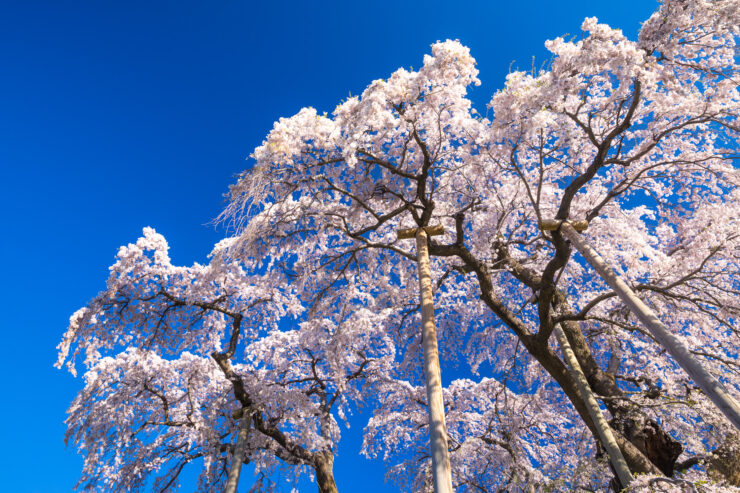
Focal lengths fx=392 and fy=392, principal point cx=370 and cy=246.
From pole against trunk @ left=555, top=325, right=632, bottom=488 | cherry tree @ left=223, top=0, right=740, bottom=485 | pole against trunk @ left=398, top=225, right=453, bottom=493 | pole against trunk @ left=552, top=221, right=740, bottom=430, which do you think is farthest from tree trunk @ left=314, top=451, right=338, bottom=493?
pole against trunk @ left=552, top=221, right=740, bottom=430

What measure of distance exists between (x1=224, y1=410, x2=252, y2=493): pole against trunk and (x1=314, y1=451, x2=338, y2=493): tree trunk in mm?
1941

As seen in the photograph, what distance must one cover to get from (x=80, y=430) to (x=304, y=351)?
240 inches

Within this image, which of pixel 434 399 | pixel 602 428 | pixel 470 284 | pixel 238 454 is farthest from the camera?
pixel 470 284

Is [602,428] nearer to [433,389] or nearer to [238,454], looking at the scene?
[433,389]

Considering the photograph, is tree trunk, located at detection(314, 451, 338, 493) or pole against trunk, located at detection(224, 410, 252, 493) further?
tree trunk, located at detection(314, 451, 338, 493)

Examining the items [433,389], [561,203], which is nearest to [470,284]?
[561,203]

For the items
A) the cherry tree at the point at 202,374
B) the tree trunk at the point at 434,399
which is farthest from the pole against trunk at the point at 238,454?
the tree trunk at the point at 434,399

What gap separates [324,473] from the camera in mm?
9508

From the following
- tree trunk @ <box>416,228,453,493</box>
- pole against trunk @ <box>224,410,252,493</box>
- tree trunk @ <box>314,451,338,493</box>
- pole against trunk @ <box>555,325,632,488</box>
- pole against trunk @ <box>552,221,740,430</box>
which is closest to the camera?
pole against trunk @ <box>552,221,740,430</box>

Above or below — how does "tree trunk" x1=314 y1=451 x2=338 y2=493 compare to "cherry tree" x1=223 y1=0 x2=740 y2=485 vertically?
below

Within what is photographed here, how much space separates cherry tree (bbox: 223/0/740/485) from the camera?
5766 mm

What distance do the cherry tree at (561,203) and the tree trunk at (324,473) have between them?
3163 millimetres

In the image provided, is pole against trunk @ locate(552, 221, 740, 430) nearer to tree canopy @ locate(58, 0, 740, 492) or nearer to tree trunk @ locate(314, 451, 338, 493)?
tree canopy @ locate(58, 0, 740, 492)

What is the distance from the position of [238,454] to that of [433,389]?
5.98 meters
